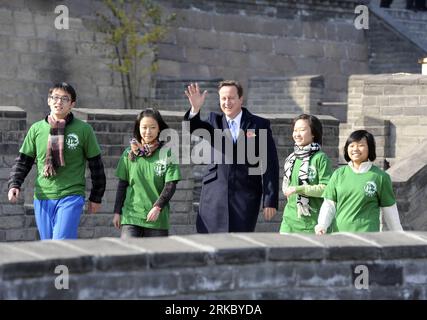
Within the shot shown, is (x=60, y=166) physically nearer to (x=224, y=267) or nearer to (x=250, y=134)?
(x=250, y=134)

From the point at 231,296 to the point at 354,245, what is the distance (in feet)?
2.78

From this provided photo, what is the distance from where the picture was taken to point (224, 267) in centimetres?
731

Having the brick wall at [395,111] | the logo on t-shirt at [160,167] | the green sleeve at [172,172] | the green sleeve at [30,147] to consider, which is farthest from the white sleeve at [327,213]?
the brick wall at [395,111]

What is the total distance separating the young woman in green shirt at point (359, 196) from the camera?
1034 centimetres

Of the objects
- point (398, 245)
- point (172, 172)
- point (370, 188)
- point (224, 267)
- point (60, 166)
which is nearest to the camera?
point (224, 267)

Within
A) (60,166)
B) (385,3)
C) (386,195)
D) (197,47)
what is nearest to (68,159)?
(60,166)

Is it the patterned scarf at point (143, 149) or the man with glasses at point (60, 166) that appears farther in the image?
the patterned scarf at point (143, 149)

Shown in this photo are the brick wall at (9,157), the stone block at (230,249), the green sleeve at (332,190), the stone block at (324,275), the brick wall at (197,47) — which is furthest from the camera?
the brick wall at (197,47)

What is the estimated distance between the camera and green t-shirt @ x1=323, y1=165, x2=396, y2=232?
10336 mm

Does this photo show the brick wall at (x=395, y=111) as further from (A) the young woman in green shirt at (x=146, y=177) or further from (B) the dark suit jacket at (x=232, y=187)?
(A) the young woman in green shirt at (x=146, y=177)

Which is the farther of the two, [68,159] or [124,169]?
[124,169]

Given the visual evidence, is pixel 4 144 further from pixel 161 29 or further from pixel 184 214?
pixel 161 29

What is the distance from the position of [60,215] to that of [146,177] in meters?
0.71

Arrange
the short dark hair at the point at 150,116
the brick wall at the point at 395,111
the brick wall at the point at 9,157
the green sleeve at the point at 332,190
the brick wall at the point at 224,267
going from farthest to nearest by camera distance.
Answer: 1. the brick wall at the point at 395,111
2. the brick wall at the point at 9,157
3. the short dark hair at the point at 150,116
4. the green sleeve at the point at 332,190
5. the brick wall at the point at 224,267
